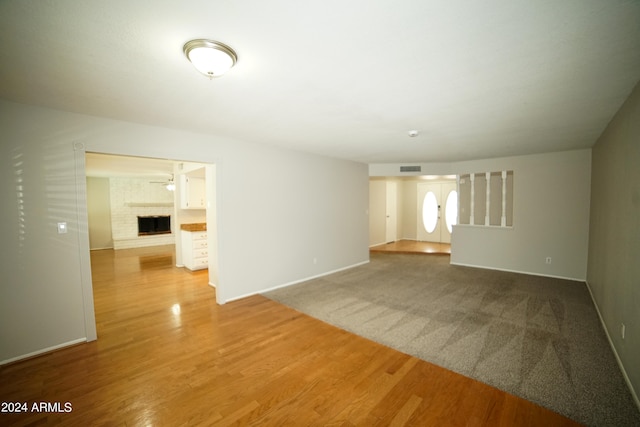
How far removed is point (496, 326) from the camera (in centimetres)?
305

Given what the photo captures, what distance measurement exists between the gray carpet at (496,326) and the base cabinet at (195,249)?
2.49 m

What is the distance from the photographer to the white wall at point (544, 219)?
15.4 ft

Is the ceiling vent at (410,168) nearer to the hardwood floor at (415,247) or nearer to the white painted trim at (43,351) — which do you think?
the hardwood floor at (415,247)

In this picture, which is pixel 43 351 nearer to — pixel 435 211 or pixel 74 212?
pixel 74 212

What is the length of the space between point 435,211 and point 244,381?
8.51 metres

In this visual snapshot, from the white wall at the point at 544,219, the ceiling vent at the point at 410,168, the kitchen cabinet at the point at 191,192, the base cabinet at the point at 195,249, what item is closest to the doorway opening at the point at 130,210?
the base cabinet at the point at 195,249

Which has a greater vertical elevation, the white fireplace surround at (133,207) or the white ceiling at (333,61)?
the white ceiling at (333,61)

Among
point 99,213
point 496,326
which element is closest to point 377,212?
point 496,326

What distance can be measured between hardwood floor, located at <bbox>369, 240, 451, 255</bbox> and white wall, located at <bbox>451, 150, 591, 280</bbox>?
1804mm

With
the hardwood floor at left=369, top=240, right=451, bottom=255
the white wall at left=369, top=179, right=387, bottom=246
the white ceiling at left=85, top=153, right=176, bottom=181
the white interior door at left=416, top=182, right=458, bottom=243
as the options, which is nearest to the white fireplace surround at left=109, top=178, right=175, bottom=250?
the white ceiling at left=85, top=153, right=176, bottom=181

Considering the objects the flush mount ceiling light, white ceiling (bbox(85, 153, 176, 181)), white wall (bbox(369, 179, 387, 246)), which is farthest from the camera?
white wall (bbox(369, 179, 387, 246))

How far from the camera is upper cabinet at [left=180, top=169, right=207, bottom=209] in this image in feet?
19.3

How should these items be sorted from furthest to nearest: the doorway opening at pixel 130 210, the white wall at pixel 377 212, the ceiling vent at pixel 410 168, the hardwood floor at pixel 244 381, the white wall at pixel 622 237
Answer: the doorway opening at pixel 130 210 < the white wall at pixel 377 212 < the ceiling vent at pixel 410 168 < the white wall at pixel 622 237 < the hardwood floor at pixel 244 381

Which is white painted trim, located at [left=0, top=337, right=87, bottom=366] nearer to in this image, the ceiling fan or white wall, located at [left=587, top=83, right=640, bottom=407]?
white wall, located at [left=587, top=83, right=640, bottom=407]
